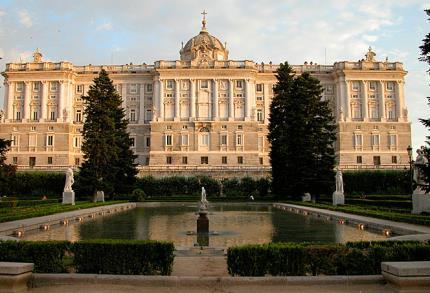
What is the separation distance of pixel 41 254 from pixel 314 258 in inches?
215

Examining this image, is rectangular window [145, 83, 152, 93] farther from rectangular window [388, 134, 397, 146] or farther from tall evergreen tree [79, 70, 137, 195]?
rectangular window [388, 134, 397, 146]

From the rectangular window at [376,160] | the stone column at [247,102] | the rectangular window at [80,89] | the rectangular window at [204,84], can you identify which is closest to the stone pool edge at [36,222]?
the stone column at [247,102]

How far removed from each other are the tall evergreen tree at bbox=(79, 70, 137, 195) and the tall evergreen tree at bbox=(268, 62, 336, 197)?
599 inches

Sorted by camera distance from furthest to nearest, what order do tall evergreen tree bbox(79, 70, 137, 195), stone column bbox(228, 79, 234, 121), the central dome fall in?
the central dome, stone column bbox(228, 79, 234, 121), tall evergreen tree bbox(79, 70, 137, 195)

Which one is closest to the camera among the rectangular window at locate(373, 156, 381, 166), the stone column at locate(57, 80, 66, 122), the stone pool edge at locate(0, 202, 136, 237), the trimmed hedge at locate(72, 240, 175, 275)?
the trimmed hedge at locate(72, 240, 175, 275)

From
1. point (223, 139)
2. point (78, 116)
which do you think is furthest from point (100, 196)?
point (78, 116)

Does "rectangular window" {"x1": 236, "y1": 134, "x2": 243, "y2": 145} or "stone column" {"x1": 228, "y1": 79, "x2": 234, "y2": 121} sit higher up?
"stone column" {"x1": 228, "y1": 79, "x2": 234, "y2": 121}

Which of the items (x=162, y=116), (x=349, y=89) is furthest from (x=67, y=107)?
(x=349, y=89)

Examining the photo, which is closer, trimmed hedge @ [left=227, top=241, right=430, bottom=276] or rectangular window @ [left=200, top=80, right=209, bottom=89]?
trimmed hedge @ [left=227, top=241, right=430, bottom=276]

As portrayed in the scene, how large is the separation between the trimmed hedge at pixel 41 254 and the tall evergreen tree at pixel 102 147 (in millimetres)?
32016

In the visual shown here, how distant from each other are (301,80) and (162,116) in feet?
118

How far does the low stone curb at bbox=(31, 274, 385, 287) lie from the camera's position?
873 cm

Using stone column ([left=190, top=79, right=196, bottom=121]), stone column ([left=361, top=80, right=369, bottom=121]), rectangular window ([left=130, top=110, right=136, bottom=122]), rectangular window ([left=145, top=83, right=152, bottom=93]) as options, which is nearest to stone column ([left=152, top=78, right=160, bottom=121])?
rectangular window ([left=145, top=83, right=152, bottom=93])

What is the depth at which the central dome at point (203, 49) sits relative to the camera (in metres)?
77.4
